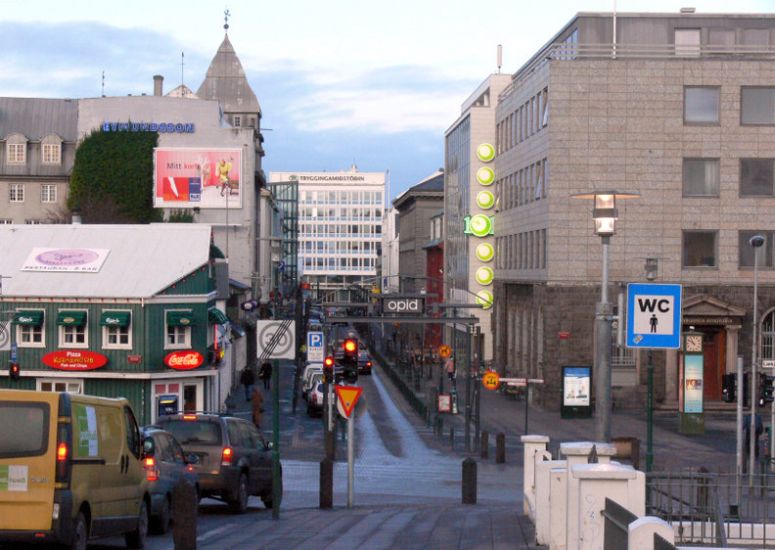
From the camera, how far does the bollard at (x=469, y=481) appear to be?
25.9 meters

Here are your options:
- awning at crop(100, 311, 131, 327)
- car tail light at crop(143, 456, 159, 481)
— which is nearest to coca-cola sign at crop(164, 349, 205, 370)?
awning at crop(100, 311, 131, 327)

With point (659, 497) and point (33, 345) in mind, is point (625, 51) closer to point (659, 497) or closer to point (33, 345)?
point (33, 345)

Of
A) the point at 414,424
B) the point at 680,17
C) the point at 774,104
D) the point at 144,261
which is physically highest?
the point at 680,17

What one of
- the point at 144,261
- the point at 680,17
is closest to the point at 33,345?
A: the point at 144,261

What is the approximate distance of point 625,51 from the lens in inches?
2281

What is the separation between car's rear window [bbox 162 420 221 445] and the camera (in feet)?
73.9

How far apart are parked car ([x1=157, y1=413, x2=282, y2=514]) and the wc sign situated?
14.4 metres

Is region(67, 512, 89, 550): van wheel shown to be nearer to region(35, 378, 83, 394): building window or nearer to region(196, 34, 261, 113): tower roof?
region(35, 378, 83, 394): building window

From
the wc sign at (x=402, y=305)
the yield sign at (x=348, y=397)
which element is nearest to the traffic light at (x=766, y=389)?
the wc sign at (x=402, y=305)

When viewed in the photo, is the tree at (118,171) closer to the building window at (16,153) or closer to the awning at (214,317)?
the building window at (16,153)

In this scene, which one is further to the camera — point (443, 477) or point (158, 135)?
point (158, 135)

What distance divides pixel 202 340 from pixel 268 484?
2313 cm

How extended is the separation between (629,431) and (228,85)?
58.9 meters

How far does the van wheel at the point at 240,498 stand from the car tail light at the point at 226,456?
2.02 feet
